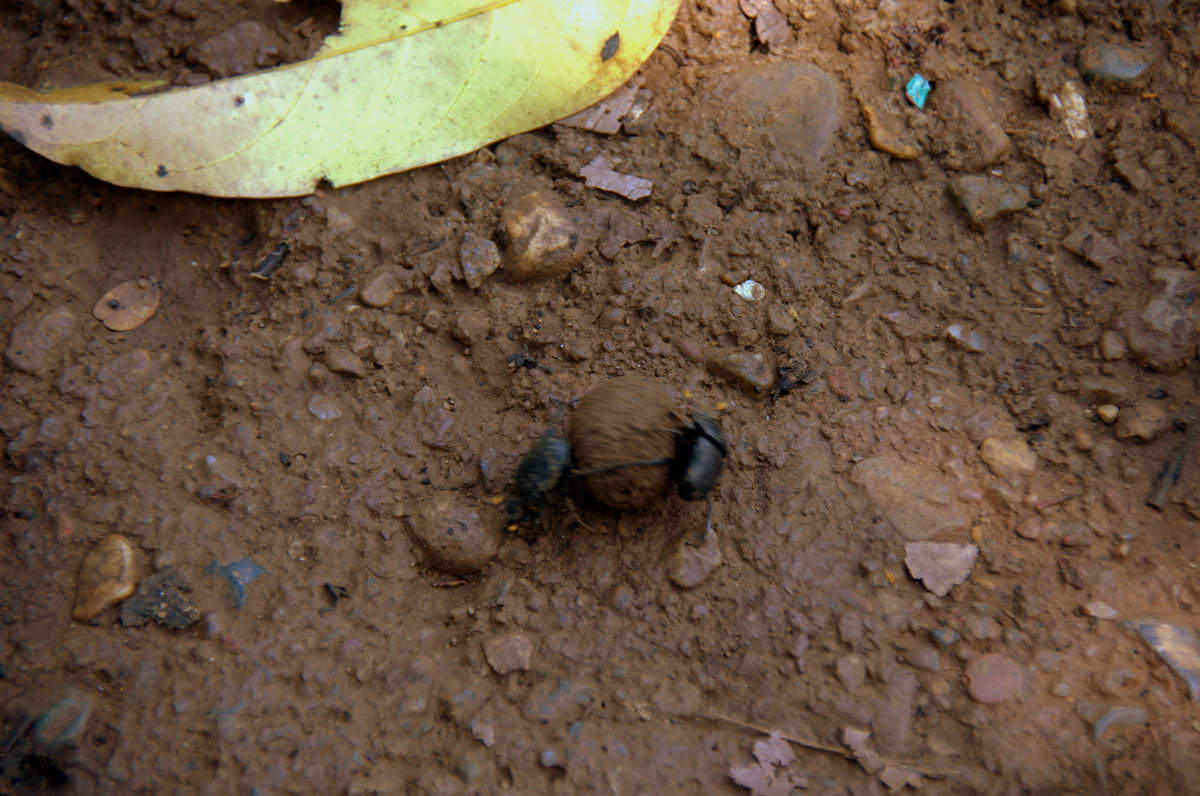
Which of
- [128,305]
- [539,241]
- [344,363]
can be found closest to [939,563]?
[539,241]

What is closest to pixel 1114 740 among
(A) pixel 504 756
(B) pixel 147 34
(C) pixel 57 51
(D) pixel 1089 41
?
(A) pixel 504 756

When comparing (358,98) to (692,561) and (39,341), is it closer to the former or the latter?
(39,341)

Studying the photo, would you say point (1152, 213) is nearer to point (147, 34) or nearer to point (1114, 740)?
point (1114, 740)

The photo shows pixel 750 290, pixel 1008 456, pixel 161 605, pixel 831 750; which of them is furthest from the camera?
pixel 750 290

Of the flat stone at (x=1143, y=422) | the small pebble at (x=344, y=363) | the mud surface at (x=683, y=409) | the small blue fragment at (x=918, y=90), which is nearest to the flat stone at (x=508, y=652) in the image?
the mud surface at (x=683, y=409)

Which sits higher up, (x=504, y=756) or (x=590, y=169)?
(x=590, y=169)

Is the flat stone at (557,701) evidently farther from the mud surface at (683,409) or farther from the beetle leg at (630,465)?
the beetle leg at (630,465)
